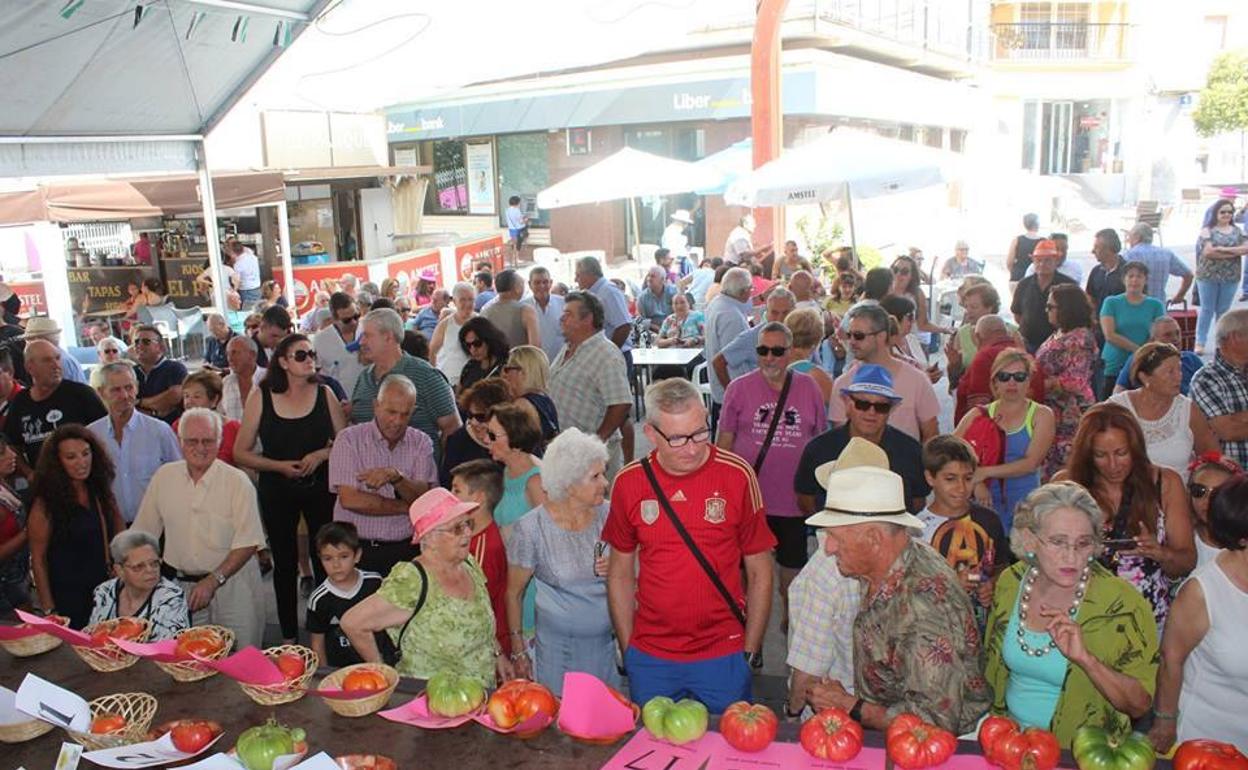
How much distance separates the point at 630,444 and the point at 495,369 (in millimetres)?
1242

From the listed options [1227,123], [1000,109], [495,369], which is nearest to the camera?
[495,369]

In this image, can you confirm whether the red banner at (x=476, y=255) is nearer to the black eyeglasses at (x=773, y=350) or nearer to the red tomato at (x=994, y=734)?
the black eyeglasses at (x=773, y=350)

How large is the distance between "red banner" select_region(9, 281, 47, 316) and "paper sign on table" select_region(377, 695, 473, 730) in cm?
1030

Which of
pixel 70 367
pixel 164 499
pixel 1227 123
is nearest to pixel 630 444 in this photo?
Answer: pixel 164 499

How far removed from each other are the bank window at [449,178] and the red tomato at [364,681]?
78.7 feet

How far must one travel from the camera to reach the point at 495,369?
227 inches

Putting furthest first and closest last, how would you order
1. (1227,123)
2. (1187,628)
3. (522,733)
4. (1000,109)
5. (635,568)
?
(1227,123), (1000,109), (635,568), (1187,628), (522,733)

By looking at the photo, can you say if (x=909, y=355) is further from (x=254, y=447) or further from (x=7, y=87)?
(x=7, y=87)

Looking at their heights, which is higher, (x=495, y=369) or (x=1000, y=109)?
(x=1000, y=109)

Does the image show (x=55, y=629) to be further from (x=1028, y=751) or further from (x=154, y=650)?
(x=1028, y=751)

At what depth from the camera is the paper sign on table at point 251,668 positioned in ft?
9.39

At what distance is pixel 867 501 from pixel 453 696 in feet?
3.94

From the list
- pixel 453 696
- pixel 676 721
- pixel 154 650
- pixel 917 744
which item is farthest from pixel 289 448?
pixel 917 744

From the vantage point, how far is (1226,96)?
38438mm
